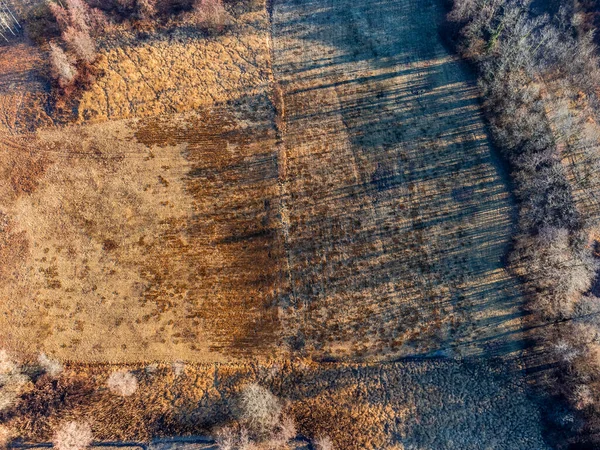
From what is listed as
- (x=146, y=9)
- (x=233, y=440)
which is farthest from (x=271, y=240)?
(x=146, y=9)

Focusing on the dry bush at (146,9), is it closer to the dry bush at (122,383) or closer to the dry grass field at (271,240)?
the dry grass field at (271,240)

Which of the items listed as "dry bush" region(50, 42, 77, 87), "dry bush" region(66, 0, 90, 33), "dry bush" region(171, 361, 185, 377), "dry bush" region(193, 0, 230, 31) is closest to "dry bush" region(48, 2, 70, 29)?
"dry bush" region(66, 0, 90, 33)

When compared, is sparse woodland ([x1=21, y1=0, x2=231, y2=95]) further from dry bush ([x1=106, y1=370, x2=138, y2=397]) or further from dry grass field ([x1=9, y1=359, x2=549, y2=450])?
dry grass field ([x1=9, y1=359, x2=549, y2=450])

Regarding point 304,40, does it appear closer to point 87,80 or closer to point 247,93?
point 247,93

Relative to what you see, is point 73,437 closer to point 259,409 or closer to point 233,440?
point 233,440

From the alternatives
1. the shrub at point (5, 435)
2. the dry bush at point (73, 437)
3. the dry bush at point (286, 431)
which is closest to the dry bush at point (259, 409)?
the dry bush at point (286, 431)

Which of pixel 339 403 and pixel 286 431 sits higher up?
pixel 339 403
